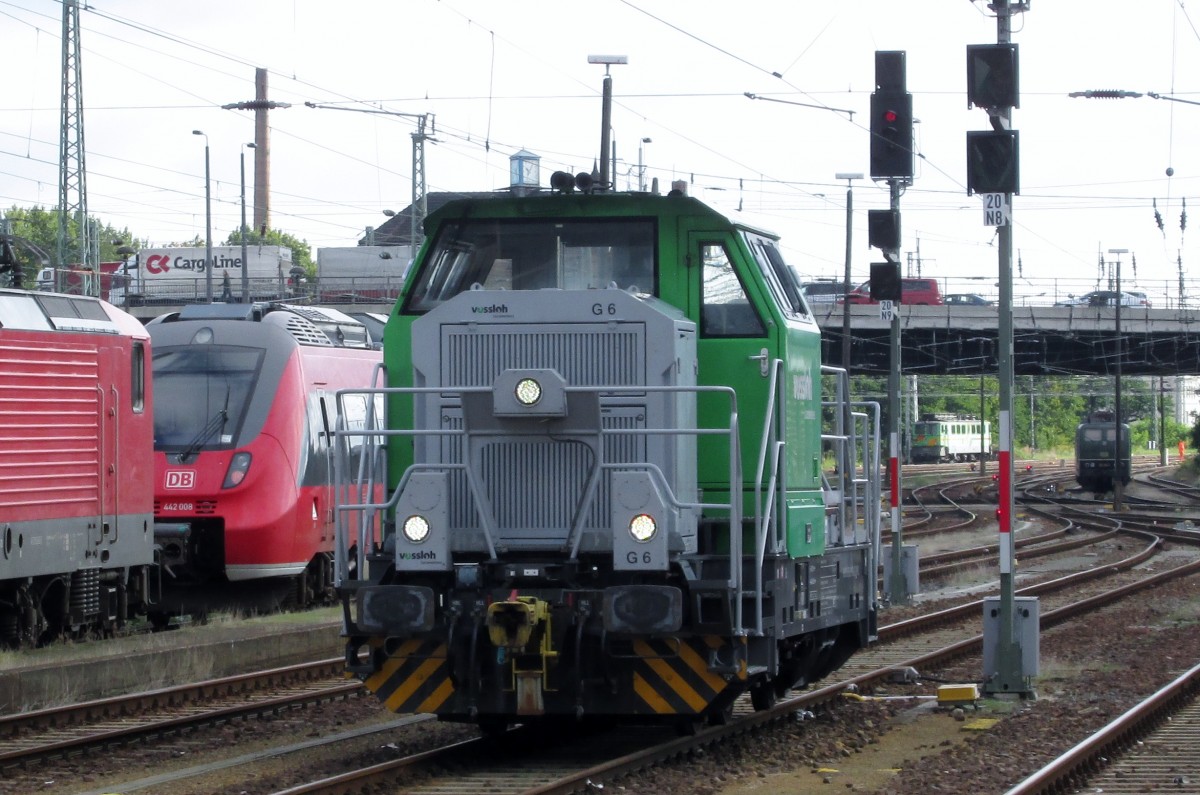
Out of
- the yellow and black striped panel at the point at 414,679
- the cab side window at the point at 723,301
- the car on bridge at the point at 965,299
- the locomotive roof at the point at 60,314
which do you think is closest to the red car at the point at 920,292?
the car on bridge at the point at 965,299

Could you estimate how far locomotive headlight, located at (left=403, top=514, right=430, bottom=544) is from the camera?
8938 mm

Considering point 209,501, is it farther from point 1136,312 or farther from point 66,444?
point 1136,312

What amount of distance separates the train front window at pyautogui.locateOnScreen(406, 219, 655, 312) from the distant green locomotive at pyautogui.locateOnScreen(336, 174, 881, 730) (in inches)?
0.5

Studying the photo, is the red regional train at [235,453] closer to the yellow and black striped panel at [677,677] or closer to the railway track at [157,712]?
the railway track at [157,712]

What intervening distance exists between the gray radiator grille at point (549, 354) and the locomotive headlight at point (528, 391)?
43cm

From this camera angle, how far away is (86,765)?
973 cm

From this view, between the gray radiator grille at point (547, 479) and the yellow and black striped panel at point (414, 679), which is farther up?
the gray radiator grille at point (547, 479)

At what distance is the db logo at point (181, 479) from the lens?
16578 millimetres

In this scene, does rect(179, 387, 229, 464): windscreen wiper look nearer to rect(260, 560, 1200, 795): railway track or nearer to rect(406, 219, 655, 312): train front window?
rect(260, 560, 1200, 795): railway track

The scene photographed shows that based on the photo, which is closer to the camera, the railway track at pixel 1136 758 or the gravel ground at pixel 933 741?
the gravel ground at pixel 933 741

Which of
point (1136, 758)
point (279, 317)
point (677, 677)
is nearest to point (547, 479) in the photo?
point (677, 677)

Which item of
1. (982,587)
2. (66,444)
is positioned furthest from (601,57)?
(66,444)

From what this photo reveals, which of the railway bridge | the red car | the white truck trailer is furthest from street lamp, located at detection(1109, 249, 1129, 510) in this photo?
the white truck trailer

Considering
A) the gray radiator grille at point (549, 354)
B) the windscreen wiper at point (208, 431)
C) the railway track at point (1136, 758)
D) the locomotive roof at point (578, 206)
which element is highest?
the locomotive roof at point (578, 206)
